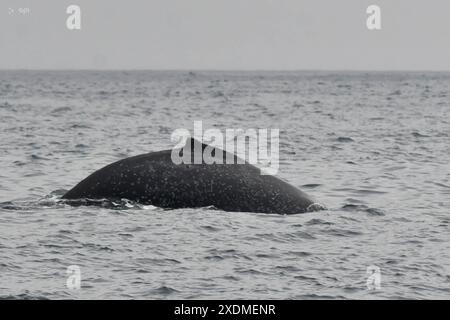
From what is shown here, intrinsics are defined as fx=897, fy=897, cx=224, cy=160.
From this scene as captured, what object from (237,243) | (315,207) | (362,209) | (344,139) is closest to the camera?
(237,243)

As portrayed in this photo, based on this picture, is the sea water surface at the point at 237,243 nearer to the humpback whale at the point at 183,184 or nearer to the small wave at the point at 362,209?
the small wave at the point at 362,209

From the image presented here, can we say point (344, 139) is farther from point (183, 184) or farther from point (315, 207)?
point (183, 184)

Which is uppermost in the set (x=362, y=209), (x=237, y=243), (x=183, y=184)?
(x=183, y=184)

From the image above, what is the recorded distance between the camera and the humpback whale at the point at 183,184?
16.2 m

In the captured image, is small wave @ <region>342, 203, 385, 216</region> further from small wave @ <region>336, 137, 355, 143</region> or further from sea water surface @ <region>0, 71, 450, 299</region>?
small wave @ <region>336, 137, 355, 143</region>

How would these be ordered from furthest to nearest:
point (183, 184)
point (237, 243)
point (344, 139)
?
1. point (344, 139)
2. point (183, 184)
3. point (237, 243)

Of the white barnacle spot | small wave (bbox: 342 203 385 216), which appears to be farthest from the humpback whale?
small wave (bbox: 342 203 385 216)

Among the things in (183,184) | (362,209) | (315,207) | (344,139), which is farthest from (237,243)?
(344,139)

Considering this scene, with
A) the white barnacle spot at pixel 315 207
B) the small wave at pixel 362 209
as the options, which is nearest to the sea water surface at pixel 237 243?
the small wave at pixel 362 209

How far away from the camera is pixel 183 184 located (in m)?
16.2

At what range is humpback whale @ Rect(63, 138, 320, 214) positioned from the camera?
1617 centimetres

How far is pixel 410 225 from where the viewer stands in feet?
56.7

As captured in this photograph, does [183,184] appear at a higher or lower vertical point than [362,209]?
higher
